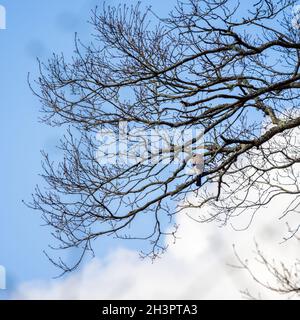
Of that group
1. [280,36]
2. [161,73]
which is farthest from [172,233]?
[280,36]

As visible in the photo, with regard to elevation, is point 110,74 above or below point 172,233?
above

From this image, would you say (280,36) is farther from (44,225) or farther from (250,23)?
(44,225)

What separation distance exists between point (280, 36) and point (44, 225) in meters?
4.49

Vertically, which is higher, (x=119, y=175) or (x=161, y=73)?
(x=161, y=73)

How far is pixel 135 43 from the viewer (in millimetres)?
8695
